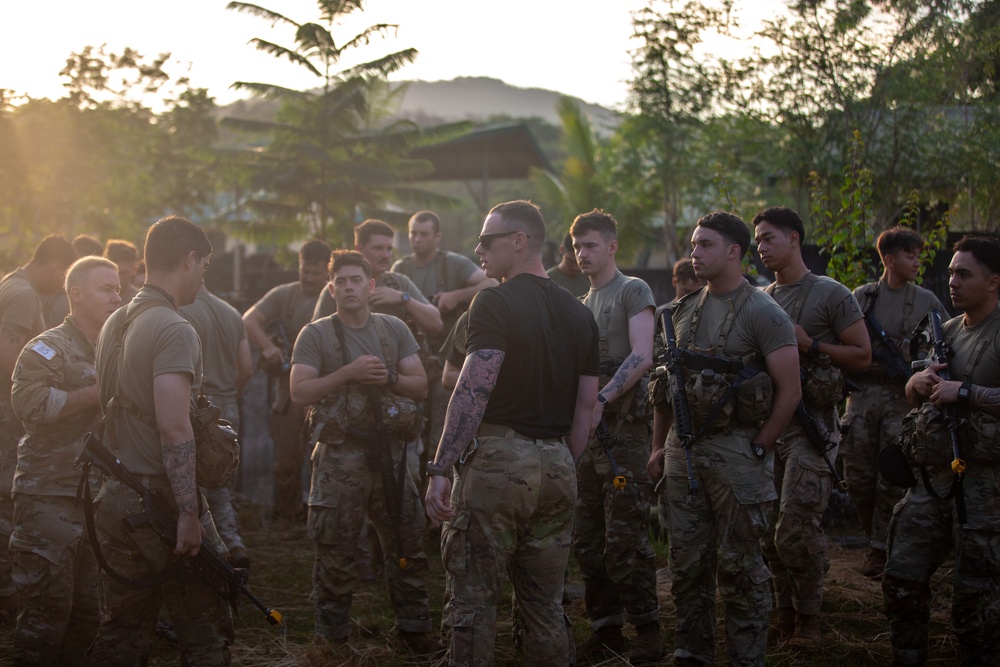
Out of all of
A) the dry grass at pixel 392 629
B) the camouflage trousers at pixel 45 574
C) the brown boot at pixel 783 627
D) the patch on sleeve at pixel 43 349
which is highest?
the patch on sleeve at pixel 43 349

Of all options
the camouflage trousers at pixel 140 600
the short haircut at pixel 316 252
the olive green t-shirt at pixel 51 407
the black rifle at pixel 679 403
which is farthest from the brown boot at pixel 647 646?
the short haircut at pixel 316 252

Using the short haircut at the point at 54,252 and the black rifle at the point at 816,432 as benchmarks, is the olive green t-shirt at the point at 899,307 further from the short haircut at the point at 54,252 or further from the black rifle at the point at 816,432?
the short haircut at the point at 54,252

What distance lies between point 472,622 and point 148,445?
1.69 metres

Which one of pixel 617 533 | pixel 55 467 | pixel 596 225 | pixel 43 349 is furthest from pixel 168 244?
pixel 617 533

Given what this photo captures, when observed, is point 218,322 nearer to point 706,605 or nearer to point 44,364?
point 44,364

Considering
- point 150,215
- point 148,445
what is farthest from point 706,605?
point 150,215

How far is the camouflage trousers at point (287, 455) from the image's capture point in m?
9.22

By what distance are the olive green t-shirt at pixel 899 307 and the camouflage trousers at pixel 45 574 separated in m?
5.95

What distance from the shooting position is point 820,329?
5852mm

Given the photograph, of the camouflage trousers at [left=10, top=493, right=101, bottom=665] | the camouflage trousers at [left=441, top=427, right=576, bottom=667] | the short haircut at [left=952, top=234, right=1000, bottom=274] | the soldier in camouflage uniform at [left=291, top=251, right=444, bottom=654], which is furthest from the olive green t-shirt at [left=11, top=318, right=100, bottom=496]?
the short haircut at [left=952, top=234, right=1000, bottom=274]

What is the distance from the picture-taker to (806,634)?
5777 millimetres

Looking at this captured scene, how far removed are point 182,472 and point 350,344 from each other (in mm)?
1822

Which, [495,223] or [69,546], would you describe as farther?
[69,546]

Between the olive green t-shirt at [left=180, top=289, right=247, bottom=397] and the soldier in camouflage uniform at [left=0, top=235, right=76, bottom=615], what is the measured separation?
3.88ft
